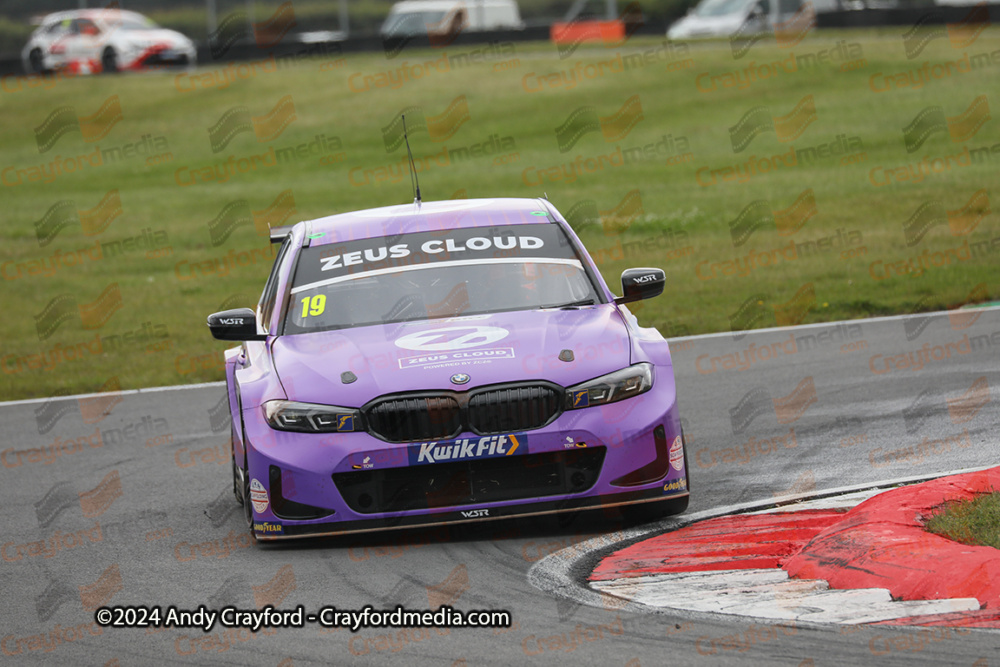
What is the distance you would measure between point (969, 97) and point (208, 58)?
20.0 metres

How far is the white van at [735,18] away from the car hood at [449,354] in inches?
1215

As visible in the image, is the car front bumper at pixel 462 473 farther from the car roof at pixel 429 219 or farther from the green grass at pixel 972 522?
the car roof at pixel 429 219

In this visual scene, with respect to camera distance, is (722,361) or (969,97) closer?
(722,361)

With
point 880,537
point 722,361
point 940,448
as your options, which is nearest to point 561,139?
point 722,361

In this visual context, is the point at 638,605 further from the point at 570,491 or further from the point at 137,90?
the point at 137,90

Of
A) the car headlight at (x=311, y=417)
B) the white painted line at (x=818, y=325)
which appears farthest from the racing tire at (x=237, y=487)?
the white painted line at (x=818, y=325)

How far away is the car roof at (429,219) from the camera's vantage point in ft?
26.6

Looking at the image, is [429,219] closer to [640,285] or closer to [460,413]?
[640,285]

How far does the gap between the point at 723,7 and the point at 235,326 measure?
3269cm

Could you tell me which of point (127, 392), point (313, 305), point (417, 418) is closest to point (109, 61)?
point (127, 392)

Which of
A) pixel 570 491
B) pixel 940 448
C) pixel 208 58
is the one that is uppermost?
pixel 570 491

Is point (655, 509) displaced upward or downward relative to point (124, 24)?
upward

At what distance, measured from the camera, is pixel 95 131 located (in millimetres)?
32844

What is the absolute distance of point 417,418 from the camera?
6449mm
